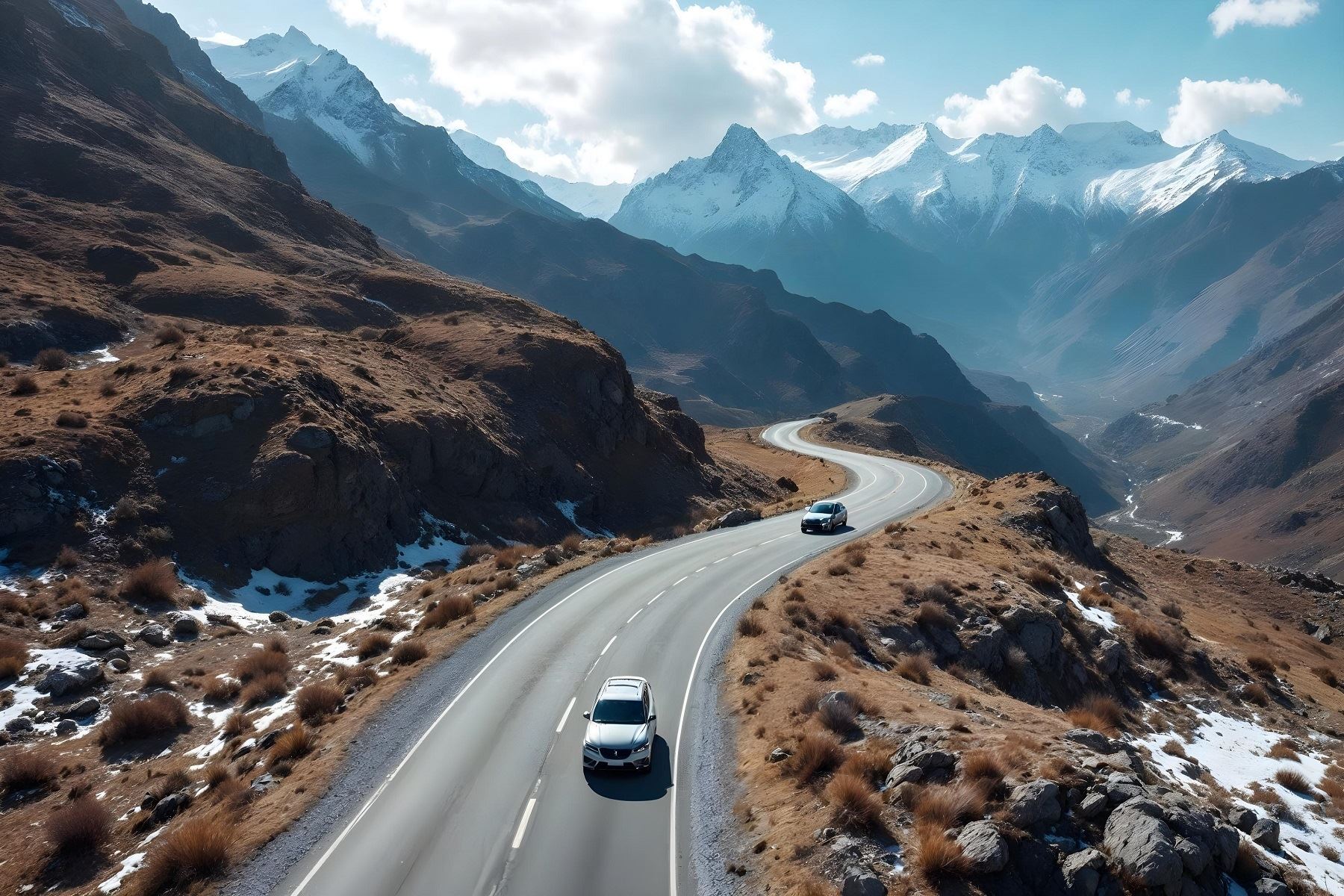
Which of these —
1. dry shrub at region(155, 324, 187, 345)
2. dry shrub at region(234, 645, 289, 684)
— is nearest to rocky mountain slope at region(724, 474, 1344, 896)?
dry shrub at region(234, 645, 289, 684)

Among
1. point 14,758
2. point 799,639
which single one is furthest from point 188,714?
point 799,639

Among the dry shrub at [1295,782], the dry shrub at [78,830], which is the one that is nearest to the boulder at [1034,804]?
the dry shrub at [1295,782]

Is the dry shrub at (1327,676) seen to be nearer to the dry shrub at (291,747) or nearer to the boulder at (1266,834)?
the boulder at (1266,834)

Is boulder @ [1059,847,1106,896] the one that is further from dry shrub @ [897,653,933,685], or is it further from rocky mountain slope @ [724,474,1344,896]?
dry shrub @ [897,653,933,685]

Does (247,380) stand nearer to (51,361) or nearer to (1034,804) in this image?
(51,361)

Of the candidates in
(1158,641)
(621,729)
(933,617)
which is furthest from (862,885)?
(1158,641)
